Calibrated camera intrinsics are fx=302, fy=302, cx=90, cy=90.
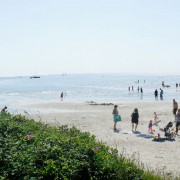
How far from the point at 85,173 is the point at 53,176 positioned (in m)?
0.69

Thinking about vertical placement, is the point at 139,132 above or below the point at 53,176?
below

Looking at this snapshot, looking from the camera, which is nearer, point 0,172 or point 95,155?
point 0,172

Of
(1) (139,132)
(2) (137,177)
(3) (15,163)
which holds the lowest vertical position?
(1) (139,132)

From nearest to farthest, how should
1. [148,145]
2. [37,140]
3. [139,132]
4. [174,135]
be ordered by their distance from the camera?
[37,140] < [148,145] < [174,135] < [139,132]

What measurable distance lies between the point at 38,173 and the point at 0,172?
743 mm

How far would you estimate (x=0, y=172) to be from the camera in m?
5.50

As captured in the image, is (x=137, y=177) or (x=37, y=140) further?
(x=37, y=140)

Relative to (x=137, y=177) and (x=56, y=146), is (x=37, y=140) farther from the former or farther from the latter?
(x=137, y=177)

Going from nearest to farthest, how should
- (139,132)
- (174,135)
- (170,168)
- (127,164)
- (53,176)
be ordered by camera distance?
(53,176)
(127,164)
(170,168)
(174,135)
(139,132)

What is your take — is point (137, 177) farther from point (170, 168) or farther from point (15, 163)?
point (170, 168)

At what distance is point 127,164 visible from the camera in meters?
6.15

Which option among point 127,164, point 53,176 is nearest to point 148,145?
point 127,164

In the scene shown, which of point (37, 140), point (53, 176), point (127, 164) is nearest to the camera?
point (53, 176)

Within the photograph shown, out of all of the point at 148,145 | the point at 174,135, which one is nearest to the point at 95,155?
the point at 148,145
